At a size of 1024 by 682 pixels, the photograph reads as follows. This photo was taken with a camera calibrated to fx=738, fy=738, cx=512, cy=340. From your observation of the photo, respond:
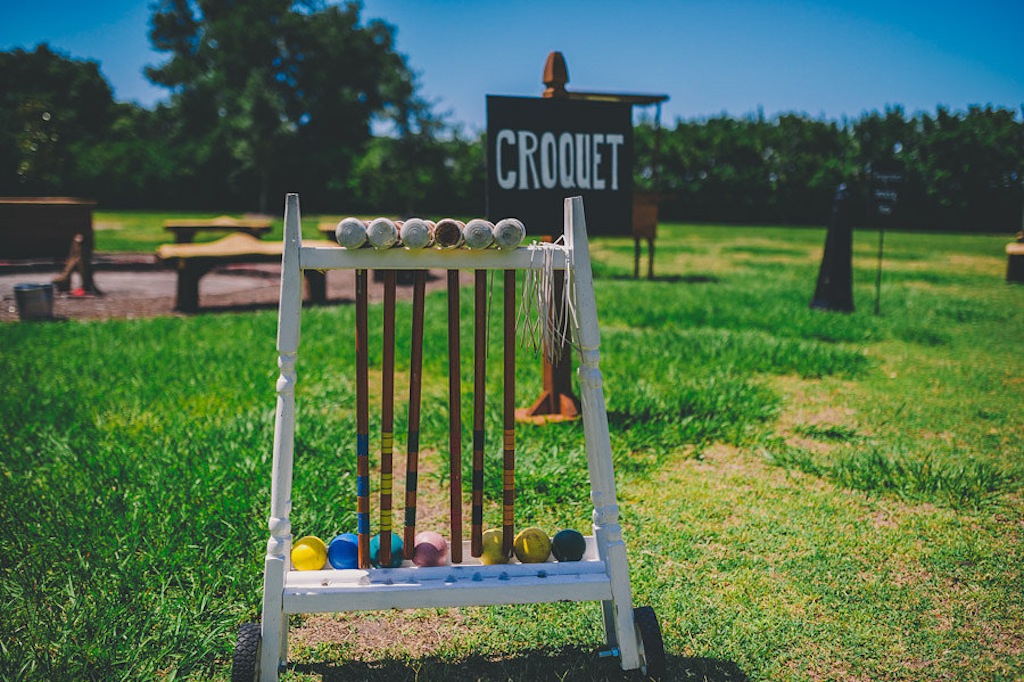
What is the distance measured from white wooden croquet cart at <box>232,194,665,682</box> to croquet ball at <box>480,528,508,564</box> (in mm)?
86

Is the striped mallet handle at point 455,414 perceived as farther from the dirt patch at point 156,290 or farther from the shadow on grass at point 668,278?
the shadow on grass at point 668,278

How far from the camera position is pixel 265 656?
2115 millimetres

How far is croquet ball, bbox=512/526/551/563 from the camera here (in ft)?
7.74

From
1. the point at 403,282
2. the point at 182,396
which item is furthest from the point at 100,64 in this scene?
the point at 182,396

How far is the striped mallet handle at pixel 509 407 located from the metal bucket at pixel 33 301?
7.97 m

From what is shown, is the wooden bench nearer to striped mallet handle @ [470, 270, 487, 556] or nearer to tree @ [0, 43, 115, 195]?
striped mallet handle @ [470, 270, 487, 556]

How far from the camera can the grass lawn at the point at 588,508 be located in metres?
2.44

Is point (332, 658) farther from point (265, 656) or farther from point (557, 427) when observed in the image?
point (557, 427)

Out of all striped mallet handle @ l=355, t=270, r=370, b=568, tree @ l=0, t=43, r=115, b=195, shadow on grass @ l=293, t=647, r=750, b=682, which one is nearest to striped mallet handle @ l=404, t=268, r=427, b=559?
striped mallet handle @ l=355, t=270, r=370, b=568

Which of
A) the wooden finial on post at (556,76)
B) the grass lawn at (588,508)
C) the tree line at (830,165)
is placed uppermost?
the tree line at (830,165)

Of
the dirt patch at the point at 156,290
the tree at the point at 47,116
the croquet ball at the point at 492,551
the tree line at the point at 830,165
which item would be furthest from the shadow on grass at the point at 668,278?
the tree line at the point at 830,165

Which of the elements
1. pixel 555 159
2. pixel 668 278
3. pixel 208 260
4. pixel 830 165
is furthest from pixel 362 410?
pixel 830 165

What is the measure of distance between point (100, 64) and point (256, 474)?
64614mm

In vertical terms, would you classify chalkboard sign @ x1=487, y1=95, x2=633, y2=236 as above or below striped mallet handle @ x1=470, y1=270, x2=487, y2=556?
above
